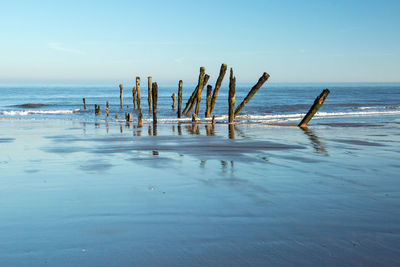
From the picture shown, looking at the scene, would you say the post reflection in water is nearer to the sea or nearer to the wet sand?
the wet sand

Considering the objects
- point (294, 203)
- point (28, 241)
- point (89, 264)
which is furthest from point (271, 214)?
point (28, 241)

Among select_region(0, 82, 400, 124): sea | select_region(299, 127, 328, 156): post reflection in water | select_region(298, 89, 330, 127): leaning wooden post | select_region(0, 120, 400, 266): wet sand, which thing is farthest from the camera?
select_region(0, 82, 400, 124): sea

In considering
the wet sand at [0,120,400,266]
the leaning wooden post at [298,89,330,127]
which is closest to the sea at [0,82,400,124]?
the leaning wooden post at [298,89,330,127]

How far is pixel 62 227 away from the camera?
4.24 m

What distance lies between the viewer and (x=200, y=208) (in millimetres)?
4922

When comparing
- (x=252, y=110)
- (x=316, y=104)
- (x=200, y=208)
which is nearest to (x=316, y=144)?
(x=316, y=104)

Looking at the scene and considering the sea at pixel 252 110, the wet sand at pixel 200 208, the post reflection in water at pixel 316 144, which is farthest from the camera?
the sea at pixel 252 110

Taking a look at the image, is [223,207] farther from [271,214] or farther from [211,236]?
[211,236]

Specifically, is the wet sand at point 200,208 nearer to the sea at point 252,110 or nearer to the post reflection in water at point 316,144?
the post reflection in water at point 316,144

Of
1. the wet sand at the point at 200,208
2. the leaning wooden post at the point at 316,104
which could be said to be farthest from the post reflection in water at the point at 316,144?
the leaning wooden post at the point at 316,104

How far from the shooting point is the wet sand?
11.7 ft

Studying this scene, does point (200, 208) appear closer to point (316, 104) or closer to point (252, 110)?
point (316, 104)

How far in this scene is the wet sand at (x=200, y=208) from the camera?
356cm

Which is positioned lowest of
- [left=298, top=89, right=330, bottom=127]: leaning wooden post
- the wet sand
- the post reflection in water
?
the wet sand
